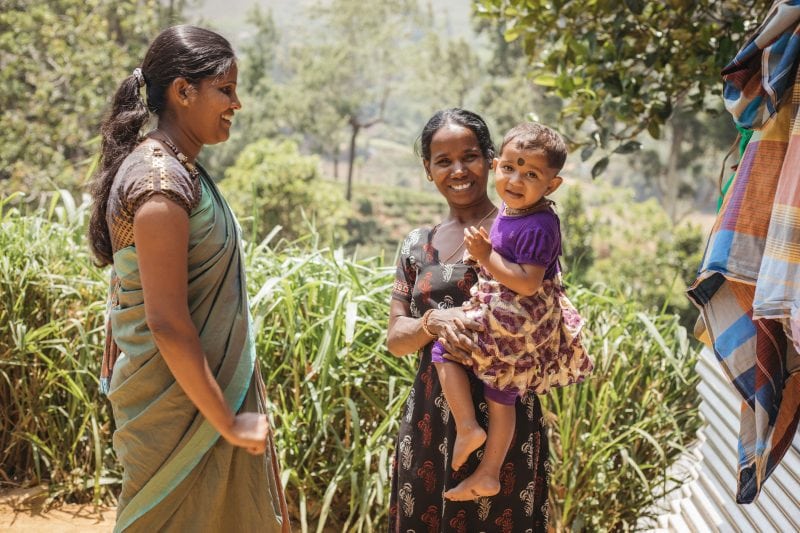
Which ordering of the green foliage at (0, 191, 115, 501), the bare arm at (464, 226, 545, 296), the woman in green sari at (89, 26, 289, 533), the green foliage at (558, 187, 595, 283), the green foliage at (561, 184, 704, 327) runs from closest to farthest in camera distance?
1. the woman in green sari at (89, 26, 289, 533)
2. the bare arm at (464, 226, 545, 296)
3. the green foliage at (0, 191, 115, 501)
4. the green foliage at (561, 184, 704, 327)
5. the green foliage at (558, 187, 595, 283)

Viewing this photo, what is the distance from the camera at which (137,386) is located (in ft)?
5.23

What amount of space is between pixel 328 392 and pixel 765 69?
1.90 m

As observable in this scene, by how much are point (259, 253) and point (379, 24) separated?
3611cm

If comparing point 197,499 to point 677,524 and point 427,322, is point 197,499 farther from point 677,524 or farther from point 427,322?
point 677,524

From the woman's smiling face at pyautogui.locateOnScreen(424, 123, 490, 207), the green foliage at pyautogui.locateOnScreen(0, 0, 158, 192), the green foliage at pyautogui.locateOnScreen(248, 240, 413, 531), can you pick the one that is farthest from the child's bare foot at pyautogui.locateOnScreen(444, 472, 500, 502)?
the green foliage at pyautogui.locateOnScreen(0, 0, 158, 192)

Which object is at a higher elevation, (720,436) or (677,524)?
(720,436)

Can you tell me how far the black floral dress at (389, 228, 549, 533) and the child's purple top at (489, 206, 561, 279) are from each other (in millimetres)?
164

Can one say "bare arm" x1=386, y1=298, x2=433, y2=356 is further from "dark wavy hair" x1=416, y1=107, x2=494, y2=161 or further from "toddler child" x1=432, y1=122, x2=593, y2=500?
"dark wavy hair" x1=416, y1=107, x2=494, y2=161

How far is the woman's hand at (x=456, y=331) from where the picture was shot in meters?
1.84

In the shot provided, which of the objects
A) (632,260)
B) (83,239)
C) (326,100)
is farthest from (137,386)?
(326,100)

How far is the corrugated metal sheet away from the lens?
6.48ft

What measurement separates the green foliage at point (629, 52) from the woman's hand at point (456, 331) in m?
1.38

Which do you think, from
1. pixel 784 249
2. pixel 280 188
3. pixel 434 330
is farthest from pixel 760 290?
pixel 280 188

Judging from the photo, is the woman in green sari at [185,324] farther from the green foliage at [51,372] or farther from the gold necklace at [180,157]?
the green foliage at [51,372]
